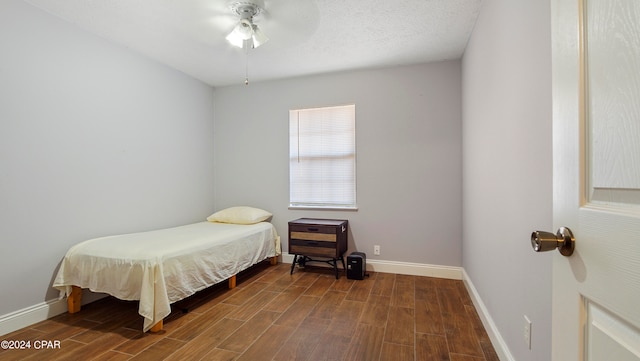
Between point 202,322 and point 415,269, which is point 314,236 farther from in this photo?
point 202,322

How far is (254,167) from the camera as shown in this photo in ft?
13.4

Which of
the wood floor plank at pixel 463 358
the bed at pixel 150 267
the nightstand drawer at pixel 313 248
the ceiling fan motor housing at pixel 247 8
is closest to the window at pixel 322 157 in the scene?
the nightstand drawer at pixel 313 248

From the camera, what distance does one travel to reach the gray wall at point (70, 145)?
2.12 m

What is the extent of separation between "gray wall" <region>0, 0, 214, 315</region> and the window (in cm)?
156

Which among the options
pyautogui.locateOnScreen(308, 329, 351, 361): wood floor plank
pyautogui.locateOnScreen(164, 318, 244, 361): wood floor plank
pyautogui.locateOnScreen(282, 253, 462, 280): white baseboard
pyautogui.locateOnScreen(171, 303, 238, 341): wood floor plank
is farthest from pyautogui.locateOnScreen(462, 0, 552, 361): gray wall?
pyautogui.locateOnScreen(171, 303, 238, 341): wood floor plank

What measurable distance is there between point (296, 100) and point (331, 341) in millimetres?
2973

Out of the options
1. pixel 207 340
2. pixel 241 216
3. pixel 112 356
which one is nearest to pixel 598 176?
pixel 207 340

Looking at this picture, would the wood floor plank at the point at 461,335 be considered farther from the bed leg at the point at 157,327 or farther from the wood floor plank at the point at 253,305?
the bed leg at the point at 157,327

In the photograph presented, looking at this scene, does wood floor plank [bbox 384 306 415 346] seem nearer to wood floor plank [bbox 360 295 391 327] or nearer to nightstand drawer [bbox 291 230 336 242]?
wood floor plank [bbox 360 295 391 327]

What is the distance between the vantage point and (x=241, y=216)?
144 inches

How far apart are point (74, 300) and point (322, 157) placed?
2.90m

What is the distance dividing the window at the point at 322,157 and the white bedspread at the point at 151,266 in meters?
1.31

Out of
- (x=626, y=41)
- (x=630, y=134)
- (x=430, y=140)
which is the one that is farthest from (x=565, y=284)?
(x=430, y=140)

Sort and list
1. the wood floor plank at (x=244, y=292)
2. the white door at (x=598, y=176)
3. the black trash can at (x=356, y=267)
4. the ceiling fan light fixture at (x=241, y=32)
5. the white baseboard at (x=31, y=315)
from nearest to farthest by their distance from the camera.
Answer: the white door at (x=598, y=176)
the white baseboard at (x=31, y=315)
the ceiling fan light fixture at (x=241, y=32)
the wood floor plank at (x=244, y=292)
the black trash can at (x=356, y=267)
